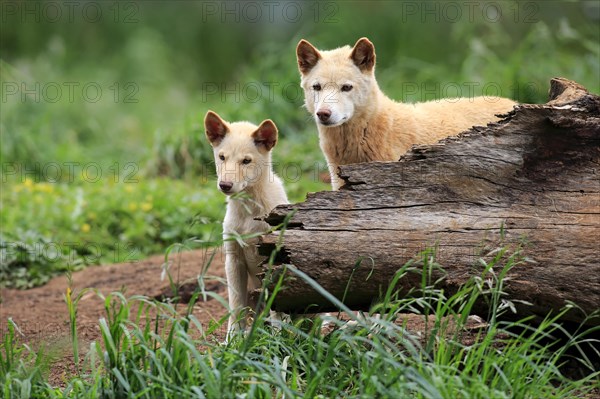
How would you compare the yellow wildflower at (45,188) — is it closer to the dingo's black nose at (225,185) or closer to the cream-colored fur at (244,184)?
the cream-colored fur at (244,184)

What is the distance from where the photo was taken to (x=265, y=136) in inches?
197

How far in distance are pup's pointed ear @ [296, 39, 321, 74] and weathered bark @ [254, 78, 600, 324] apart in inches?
56.6

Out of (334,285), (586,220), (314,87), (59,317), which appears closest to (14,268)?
(59,317)

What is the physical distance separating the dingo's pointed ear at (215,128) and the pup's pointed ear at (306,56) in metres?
0.84

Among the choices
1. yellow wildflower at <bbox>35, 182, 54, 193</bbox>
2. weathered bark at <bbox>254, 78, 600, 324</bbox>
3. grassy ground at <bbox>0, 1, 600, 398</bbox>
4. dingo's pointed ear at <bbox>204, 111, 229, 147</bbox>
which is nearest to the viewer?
grassy ground at <bbox>0, 1, 600, 398</bbox>

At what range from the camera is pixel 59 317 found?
5.70 meters

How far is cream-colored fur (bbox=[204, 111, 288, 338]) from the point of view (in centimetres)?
489

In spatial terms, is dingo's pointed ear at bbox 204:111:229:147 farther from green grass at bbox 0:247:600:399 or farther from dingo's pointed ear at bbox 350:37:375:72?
green grass at bbox 0:247:600:399

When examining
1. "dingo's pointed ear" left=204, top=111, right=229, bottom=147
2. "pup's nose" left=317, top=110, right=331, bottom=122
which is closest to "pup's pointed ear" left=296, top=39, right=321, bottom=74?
"pup's nose" left=317, top=110, right=331, bottom=122

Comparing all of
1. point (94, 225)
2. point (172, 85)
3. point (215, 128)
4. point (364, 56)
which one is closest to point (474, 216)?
point (364, 56)

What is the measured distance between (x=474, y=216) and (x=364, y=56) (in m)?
1.67

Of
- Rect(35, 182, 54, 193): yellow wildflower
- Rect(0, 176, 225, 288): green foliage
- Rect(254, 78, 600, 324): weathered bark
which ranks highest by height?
Rect(254, 78, 600, 324): weathered bark

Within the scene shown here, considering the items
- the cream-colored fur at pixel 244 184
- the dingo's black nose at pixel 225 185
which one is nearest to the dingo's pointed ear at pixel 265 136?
the cream-colored fur at pixel 244 184

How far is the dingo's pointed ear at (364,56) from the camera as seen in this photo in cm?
537
